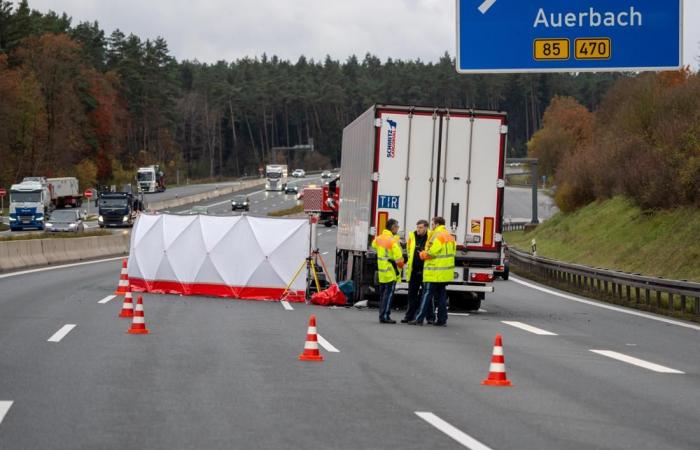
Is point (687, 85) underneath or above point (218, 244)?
above

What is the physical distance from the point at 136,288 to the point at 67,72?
103 m

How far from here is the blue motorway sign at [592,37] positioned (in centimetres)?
1902

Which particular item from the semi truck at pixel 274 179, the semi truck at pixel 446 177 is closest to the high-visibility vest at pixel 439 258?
the semi truck at pixel 446 177

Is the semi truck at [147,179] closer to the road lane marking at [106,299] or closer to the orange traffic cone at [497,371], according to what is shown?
the road lane marking at [106,299]

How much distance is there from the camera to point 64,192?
3925 inches

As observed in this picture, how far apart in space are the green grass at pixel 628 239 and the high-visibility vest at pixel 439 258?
62.8 ft

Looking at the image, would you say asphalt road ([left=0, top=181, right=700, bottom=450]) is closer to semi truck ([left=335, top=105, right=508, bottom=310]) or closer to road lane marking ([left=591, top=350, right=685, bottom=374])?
road lane marking ([left=591, top=350, right=685, bottom=374])

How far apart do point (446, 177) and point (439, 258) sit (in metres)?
3.11

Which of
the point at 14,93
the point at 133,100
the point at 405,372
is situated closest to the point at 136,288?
the point at 405,372

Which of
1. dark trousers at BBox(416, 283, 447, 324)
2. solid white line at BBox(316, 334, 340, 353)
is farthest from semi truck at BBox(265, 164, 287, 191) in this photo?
solid white line at BBox(316, 334, 340, 353)

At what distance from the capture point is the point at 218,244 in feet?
88.8

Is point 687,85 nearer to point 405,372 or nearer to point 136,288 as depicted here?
point 136,288

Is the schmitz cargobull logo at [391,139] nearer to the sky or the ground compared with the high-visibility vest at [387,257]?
nearer to the sky

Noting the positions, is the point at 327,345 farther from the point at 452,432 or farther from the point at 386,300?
the point at 452,432
